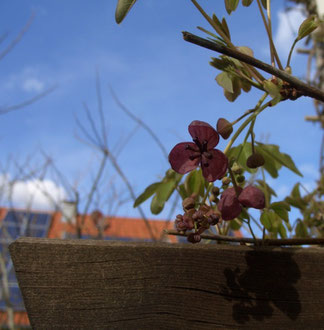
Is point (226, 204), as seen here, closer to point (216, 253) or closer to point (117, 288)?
point (216, 253)

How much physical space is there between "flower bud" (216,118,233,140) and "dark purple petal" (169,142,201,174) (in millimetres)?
45

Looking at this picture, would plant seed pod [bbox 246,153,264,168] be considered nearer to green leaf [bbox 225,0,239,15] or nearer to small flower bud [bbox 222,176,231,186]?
small flower bud [bbox 222,176,231,186]

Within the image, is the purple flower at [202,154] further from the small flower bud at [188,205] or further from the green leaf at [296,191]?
the green leaf at [296,191]

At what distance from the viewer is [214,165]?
1.49ft

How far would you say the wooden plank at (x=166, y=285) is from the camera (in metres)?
0.44

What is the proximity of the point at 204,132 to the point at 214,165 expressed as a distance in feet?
0.15

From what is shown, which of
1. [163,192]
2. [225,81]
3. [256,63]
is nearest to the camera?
[256,63]

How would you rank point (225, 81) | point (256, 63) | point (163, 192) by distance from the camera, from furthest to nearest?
point (163, 192) < point (225, 81) < point (256, 63)

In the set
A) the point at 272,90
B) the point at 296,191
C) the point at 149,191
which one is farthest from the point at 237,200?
the point at 296,191

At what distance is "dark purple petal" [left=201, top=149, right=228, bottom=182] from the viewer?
1.47 feet

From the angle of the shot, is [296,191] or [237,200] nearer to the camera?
[237,200]

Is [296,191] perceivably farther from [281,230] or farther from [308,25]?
[308,25]

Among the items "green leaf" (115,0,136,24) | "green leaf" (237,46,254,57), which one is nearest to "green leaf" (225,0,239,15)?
"green leaf" (237,46,254,57)

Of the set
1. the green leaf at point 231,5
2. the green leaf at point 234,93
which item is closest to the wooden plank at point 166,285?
the green leaf at point 234,93
